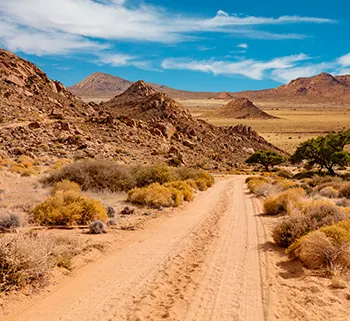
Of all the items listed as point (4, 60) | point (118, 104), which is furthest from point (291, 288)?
point (118, 104)

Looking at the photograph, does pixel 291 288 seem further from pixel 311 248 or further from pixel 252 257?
pixel 252 257

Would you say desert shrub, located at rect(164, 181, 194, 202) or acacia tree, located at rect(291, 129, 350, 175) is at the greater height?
acacia tree, located at rect(291, 129, 350, 175)

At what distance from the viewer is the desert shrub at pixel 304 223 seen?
9.79 m

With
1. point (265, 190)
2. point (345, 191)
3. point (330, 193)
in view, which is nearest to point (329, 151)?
point (265, 190)

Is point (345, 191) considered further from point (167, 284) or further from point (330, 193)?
point (167, 284)

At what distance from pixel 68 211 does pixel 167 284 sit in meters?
6.07

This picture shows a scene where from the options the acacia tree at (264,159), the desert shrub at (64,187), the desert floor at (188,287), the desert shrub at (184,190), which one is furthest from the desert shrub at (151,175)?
the acacia tree at (264,159)

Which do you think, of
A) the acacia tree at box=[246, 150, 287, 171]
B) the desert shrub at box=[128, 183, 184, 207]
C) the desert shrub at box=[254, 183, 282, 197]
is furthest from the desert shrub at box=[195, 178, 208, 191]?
the acacia tree at box=[246, 150, 287, 171]

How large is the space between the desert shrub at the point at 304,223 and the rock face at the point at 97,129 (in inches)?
1168

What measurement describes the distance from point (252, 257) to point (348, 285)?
8.60ft

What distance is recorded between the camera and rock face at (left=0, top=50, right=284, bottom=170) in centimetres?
4056

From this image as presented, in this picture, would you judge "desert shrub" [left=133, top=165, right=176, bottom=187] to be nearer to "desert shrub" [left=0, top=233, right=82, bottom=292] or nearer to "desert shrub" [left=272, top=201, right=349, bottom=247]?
"desert shrub" [left=272, top=201, right=349, bottom=247]

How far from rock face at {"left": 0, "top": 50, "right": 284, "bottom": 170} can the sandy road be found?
28.8 meters

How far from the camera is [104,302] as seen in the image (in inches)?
246
